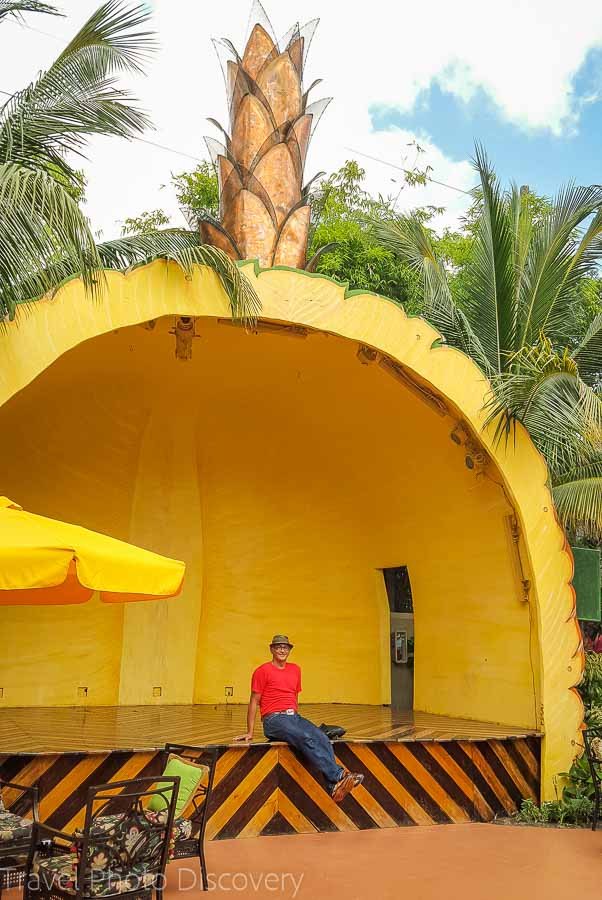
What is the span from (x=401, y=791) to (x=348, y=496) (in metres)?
4.74

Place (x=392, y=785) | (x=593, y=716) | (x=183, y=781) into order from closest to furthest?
(x=183, y=781) → (x=392, y=785) → (x=593, y=716)

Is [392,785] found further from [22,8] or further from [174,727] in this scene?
[22,8]

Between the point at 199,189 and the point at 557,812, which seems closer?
the point at 557,812

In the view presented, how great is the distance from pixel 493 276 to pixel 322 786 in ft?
24.0

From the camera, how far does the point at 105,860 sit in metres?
4.89

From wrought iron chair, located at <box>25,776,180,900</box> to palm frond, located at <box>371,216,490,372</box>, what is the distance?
7816 millimetres

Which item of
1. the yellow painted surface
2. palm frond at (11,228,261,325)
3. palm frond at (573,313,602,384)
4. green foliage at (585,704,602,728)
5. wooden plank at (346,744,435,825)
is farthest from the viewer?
palm frond at (573,313,602,384)

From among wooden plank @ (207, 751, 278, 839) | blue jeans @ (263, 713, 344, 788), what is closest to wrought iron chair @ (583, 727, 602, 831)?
blue jeans @ (263, 713, 344, 788)

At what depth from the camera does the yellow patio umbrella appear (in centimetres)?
515

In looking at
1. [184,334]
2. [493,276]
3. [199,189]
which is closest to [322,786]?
[184,334]

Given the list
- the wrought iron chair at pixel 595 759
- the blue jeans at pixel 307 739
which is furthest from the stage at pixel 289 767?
the wrought iron chair at pixel 595 759

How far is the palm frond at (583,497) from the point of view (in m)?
10.4

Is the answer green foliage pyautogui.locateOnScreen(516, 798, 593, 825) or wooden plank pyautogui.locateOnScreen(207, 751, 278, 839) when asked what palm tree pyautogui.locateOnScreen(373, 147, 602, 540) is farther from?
wooden plank pyautogui.locateOnScreen(207, 751, 278, 839)

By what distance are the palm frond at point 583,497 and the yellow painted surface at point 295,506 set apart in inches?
49.7
